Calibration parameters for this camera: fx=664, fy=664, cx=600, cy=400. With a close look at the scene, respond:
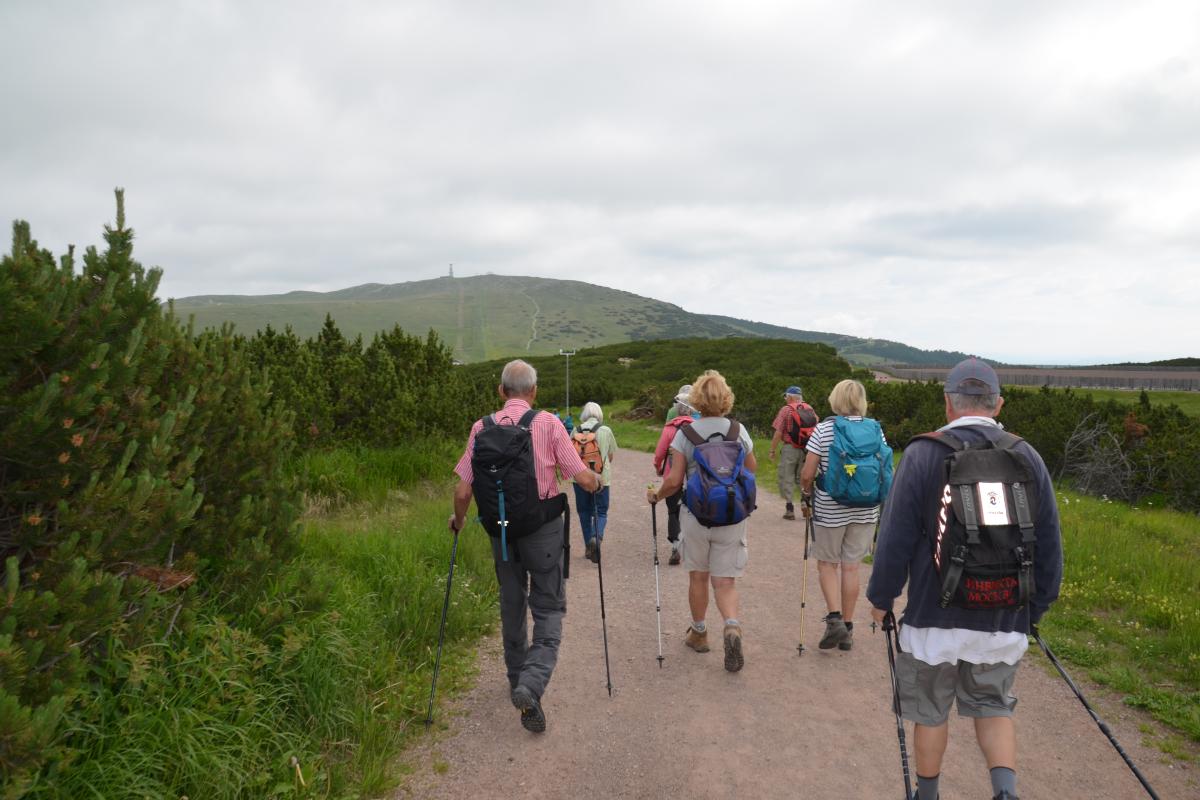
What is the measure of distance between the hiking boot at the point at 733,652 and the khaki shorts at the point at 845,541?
3.38 feet

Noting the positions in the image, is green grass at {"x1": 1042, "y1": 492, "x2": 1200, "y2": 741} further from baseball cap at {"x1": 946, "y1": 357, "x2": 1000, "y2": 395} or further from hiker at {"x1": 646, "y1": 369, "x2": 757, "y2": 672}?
baseball cap at {"x1": 946, "y1": 357, "x2": 1000, "y2": 395}

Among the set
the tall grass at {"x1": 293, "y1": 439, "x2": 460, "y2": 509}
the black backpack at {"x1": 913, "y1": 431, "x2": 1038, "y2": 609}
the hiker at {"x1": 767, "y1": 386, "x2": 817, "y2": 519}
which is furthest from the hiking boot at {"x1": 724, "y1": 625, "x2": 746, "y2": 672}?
the tall grass at {"x1": 293, "y1": 439, "x2": 460, "y2": 509}

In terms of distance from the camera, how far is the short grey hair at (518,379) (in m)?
4.45

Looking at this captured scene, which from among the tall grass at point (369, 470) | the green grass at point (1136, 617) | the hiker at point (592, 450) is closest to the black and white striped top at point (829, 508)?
the green grass at point (1136, 617)

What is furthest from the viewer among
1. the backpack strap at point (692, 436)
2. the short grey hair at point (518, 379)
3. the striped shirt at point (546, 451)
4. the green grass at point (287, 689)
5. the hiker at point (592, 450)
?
the hiker at point (592, 450)

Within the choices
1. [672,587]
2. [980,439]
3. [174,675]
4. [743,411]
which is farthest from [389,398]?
[743,411]

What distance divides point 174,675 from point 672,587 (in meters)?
4.83

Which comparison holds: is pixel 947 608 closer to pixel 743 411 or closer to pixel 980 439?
pixel 980 439

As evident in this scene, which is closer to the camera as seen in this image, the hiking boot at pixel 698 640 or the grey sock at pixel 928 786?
the grey sock at pixel 928 786

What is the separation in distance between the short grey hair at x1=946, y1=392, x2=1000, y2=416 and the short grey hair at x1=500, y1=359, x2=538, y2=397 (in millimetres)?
2479

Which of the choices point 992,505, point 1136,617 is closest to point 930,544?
point 992,505

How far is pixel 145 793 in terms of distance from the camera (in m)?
2.89

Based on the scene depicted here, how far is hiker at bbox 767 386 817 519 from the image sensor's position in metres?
9.95

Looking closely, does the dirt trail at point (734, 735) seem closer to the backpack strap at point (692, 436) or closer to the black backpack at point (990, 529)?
the black backpack at point (990, 529)
